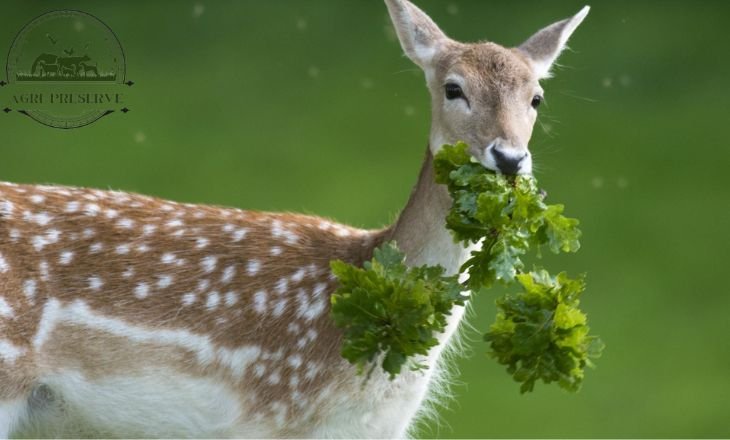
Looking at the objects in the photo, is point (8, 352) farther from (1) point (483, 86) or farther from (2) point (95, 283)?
(1) point (483, 86)

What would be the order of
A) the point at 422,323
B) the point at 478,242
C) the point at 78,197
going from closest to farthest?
1. the point at 422,323
2. the point at 478,242
3. the point at 78,197

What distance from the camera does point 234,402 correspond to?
18.5ft

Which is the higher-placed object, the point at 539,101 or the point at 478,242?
the point at 539,101

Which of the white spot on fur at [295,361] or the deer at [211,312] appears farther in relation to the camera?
the white spot on fur at [295,361]

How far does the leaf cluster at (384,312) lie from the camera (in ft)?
A: 15.7

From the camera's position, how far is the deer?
17.9 feet

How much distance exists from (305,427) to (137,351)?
2.23ft

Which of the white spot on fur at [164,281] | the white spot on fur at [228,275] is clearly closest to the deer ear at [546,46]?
the white spot on fur at [228,275]

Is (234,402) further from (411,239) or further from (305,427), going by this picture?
(411,239)

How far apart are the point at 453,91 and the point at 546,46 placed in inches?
22.6

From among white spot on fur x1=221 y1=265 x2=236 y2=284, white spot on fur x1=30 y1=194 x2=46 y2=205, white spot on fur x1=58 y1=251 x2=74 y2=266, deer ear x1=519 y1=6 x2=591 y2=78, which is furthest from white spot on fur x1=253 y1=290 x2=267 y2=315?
deer ear x1=519 y1=6 x2=591 y2=78

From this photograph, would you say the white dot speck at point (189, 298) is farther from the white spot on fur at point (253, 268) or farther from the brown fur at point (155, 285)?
the white spot on fur at point (253, 268)

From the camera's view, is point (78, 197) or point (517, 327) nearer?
point (517, 327)

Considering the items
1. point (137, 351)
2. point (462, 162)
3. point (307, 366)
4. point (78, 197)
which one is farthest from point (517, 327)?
point (78, 197)
